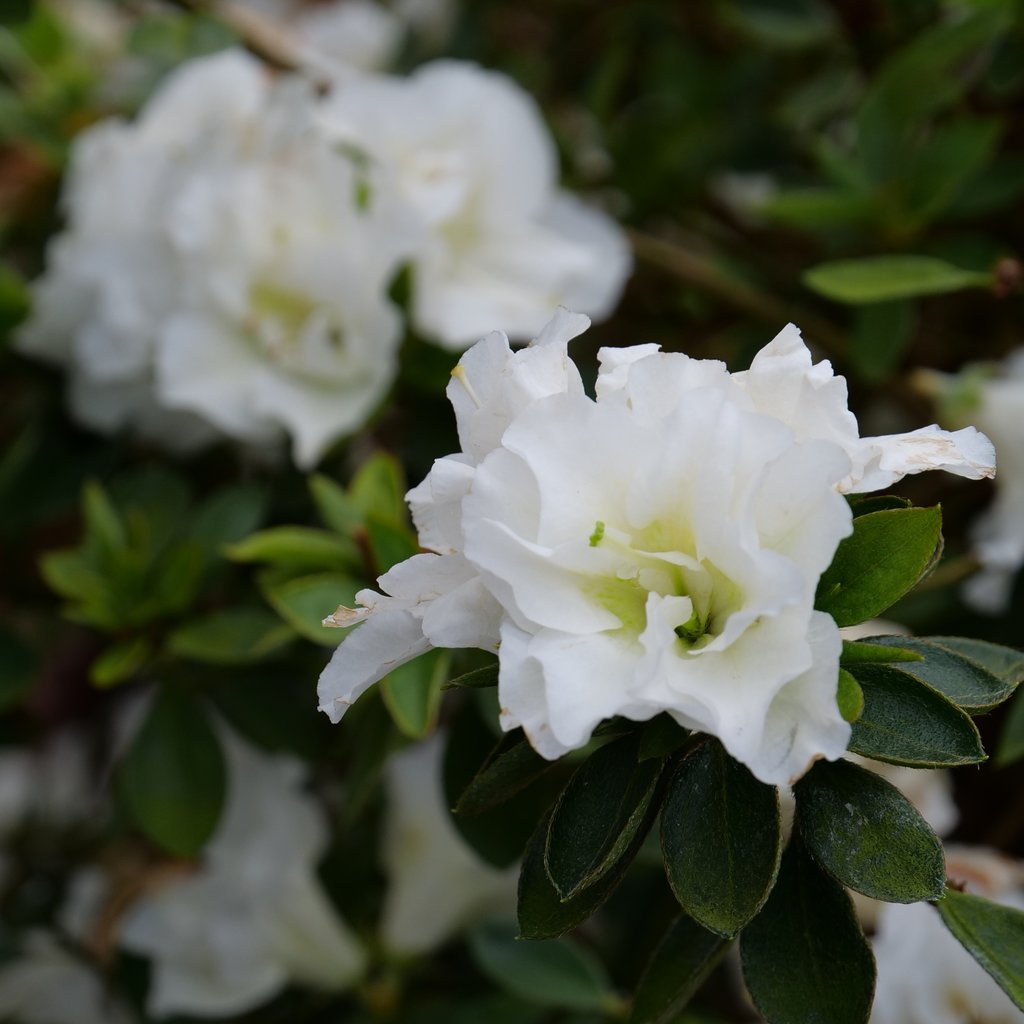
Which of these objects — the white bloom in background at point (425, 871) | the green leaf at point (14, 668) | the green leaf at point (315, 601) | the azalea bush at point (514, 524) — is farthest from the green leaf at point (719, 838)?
the green leaf at point (14, 668)

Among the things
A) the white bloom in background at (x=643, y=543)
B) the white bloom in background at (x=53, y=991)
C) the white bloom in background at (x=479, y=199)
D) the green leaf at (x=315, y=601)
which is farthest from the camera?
the white bloom in background at (x=53, y=991)

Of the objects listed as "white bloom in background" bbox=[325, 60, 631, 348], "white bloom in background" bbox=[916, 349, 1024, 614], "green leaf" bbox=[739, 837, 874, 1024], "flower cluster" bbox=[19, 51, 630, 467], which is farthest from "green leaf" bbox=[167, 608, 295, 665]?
"white bloom in background" bbox=[916, 349, 1024, 614]

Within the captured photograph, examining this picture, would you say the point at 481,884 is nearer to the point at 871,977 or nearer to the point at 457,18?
the point at 871,977

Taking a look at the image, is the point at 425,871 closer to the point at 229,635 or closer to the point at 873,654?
the point at 229,635

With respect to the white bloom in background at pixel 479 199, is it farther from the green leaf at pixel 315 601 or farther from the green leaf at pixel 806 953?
the green leaf at pixel 806 953

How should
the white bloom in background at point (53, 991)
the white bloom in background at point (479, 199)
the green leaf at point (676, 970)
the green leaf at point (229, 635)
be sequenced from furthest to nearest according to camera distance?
the white bloom in background at point (53, 991)
the white bloom in background at point (479, 199)
the green leaf at point (229, 635)
the green leaf at point (676, 970)

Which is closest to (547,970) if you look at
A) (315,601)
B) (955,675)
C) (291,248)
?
(315,601)
